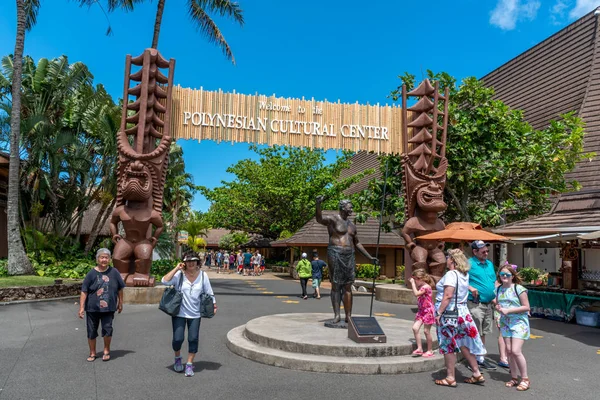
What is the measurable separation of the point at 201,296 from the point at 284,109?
33.2 ft

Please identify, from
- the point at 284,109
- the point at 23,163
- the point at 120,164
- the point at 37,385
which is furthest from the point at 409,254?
the point at 23,163

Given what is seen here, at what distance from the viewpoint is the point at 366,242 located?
2630 centimetres

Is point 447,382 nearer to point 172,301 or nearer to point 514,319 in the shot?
point 514,319

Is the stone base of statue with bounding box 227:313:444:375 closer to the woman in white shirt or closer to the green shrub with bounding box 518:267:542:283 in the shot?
the woman in white shirt

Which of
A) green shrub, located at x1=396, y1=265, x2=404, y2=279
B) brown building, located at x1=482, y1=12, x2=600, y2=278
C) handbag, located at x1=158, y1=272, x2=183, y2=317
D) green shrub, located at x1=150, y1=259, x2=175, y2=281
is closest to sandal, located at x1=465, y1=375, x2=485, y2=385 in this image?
handbag, located at x1=158, y1=272, x2=183, y2=317

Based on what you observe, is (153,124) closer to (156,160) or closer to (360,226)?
(156,160)

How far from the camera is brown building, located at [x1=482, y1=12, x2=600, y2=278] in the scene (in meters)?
15.3

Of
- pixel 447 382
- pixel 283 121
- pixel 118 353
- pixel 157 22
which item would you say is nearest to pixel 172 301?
pixel 118 353

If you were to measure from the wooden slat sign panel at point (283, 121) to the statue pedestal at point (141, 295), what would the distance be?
4640mm

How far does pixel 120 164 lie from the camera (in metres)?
12.7

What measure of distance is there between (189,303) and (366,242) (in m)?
21.2

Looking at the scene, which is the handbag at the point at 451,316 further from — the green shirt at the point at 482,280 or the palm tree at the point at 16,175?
the palm tree at the point at 16,175

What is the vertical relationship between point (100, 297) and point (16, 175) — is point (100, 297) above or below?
below

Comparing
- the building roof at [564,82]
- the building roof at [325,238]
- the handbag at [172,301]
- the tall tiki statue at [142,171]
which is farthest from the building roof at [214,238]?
the handbag at [172,301]
